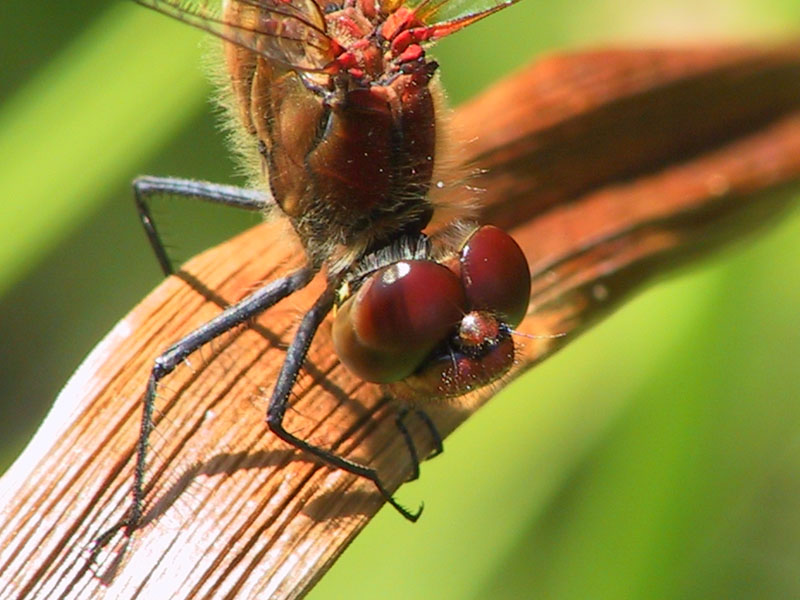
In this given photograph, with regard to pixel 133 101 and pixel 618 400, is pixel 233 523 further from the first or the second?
pixel 133 101

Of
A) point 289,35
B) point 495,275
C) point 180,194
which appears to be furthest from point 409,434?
point 180,194

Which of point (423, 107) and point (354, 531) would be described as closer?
point (354, 531)

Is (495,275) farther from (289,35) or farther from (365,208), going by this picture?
(289,35)

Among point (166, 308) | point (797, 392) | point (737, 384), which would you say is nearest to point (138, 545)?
point (166, 308)

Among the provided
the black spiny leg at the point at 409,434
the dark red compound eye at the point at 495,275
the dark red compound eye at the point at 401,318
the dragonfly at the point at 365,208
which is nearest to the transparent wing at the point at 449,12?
the dragonfly at the point at 365,208

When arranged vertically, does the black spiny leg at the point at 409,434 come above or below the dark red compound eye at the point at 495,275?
below

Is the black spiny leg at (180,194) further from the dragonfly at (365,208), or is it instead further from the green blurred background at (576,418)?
the dragonfly at (365,208)

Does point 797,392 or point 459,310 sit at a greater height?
point 459,310
